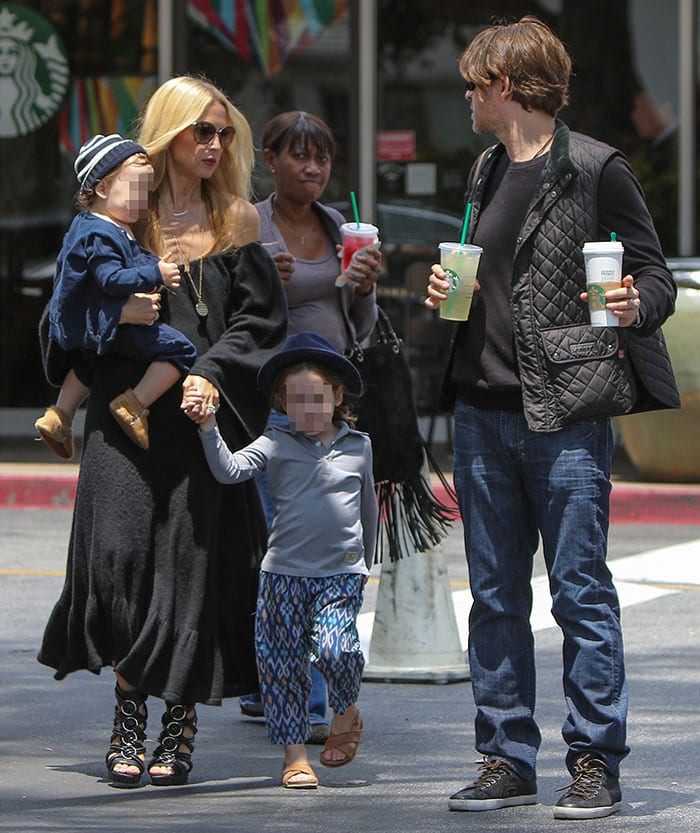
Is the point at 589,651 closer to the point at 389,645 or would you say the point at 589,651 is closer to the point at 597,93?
the point at 389,645

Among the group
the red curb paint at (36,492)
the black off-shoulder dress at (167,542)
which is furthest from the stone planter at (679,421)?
the black off-shoulder dress at (167,542)

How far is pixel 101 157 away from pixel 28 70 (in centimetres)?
968

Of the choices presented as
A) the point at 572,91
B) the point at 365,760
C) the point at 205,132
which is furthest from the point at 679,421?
the point at 205,132

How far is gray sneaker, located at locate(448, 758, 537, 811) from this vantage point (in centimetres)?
508

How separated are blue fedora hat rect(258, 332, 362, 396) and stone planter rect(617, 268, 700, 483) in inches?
244

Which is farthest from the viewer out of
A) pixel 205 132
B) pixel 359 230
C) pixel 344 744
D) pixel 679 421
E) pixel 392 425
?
pixel 679 421

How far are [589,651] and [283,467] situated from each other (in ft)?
3.53

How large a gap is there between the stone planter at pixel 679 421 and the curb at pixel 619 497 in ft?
0.43

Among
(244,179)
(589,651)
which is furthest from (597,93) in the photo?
(589,651)

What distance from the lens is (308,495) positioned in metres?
5.42

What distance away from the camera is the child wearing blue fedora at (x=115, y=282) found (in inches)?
207

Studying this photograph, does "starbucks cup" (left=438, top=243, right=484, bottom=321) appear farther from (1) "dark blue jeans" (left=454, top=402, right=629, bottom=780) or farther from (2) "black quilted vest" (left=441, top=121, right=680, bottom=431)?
(1) "dark blue jeans" (left=454, top=402, right=629, bottom=780)

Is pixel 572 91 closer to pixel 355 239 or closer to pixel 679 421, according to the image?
pixel 679 421

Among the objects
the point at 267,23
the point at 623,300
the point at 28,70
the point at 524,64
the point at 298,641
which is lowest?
the point at 298,641
